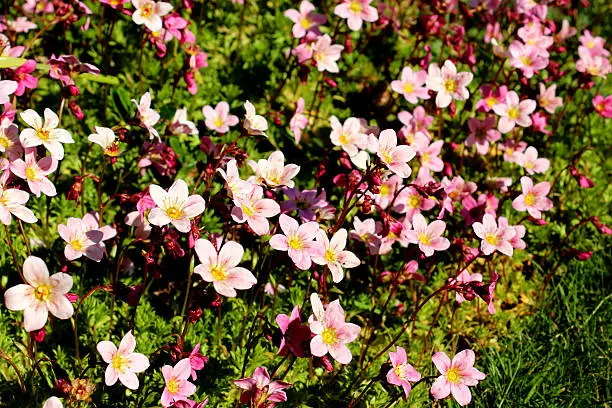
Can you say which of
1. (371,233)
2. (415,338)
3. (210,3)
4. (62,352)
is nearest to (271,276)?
(371,233)

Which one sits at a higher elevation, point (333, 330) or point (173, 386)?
point (333, 330)

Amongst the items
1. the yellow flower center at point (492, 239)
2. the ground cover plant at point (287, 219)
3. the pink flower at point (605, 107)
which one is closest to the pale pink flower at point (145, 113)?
the ground cover plant at point (287, 219)

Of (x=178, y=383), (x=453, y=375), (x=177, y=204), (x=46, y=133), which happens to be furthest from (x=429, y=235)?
(x=46, y=133)

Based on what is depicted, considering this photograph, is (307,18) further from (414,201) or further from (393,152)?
(393,152)

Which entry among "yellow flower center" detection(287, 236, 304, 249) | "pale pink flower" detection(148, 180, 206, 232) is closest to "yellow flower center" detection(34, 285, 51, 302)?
"pale pink flower" detection(148, 180, 206, 232)

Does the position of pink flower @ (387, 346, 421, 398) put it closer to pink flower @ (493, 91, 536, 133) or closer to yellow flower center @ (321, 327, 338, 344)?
yellow flower center @ (321, 327, 338, 344)

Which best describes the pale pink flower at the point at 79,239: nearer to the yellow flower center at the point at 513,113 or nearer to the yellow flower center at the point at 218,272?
the yellow flower center at the point at 218,272
